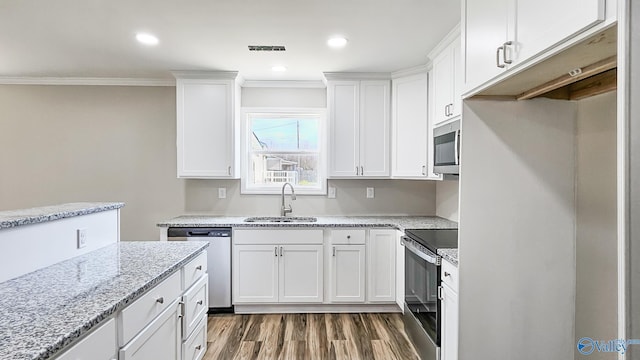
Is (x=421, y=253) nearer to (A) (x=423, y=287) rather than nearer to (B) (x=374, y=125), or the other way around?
(A) (x=423, y=287)

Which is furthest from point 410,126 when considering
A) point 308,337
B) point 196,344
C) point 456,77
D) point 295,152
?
point 196,344

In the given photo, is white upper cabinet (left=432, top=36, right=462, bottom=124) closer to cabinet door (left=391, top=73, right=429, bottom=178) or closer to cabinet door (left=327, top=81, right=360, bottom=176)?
cabinet door (left=391, top=73, right=429, bottom=178)

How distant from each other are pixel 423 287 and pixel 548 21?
1.91 metres

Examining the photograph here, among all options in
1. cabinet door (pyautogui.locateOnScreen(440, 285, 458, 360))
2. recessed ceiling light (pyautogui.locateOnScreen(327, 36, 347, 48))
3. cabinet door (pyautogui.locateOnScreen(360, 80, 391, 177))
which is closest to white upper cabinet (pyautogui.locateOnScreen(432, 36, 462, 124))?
cabinet door (pyautogui.locateOnScreen(360, 80, 391, 177))

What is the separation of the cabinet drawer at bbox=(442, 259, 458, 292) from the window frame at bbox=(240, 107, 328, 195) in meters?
2.00

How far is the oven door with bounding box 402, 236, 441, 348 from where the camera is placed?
220 centimetres

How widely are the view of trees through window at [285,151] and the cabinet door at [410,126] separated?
918mm

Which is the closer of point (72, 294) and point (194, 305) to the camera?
point (72, 294)

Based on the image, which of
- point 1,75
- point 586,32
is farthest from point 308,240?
point 1,75

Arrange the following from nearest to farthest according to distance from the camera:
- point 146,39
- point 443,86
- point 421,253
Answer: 1. point 421,253
2. point 146,39
3. point 443,86

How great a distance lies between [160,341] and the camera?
1.62 m

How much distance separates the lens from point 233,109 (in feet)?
11.6

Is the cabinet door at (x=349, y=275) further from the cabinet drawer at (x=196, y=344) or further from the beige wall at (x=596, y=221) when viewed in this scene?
the beige wall at (x=596, y=221)

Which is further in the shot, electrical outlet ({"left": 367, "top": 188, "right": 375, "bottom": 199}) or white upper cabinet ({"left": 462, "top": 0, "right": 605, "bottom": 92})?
electrical outlet ({"left": 367, "top": 188, "right": 375, "bottom": 199})
